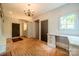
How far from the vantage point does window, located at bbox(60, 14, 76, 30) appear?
164 cm

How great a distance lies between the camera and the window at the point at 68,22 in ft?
5.39

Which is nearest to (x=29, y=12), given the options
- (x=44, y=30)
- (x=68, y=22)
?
(x=44, y=30)

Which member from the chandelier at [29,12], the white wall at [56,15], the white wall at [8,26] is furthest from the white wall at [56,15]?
the white wall at [8,26]

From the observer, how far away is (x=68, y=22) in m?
1.68

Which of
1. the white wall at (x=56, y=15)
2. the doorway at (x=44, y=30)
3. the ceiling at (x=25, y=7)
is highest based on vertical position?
the ceiling at (x=25, y=7)

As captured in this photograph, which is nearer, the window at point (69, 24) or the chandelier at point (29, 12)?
the window at point (69, 24)

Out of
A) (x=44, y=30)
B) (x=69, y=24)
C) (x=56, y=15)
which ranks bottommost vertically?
(x=44, y=30)

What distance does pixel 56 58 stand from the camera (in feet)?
5.46

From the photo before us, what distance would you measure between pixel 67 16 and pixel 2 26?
122 cm

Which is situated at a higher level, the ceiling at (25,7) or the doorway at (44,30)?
the ceiling at (25,7)

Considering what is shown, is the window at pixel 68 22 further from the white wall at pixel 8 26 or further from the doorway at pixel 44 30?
the white wall at pixel 8 26

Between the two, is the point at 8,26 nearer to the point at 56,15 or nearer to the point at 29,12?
the point at 29,12

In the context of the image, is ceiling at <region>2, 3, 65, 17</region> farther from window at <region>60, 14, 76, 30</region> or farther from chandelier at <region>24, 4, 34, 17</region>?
window at <region>60, 14, 76, 30</region>

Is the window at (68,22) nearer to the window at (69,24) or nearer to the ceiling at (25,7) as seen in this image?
the window at (69,24)
